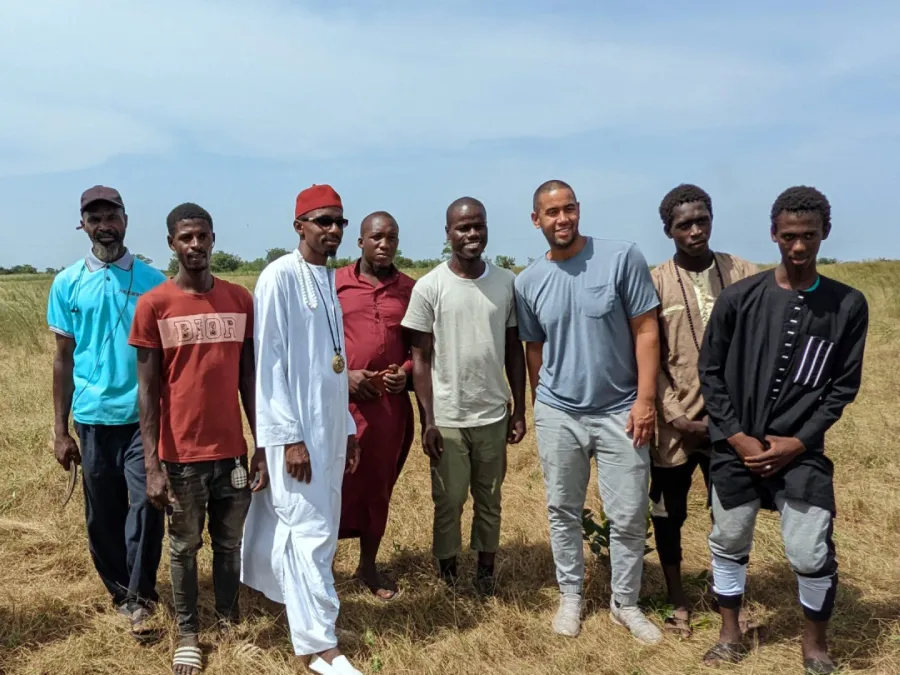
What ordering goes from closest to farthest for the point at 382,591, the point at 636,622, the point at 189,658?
the point at 189,658
the point at 636,622
the point at 382,591

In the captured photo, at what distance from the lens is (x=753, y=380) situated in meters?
3.18

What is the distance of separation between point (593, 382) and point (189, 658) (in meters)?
2.18

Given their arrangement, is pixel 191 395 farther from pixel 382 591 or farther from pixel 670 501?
pixel 670 501

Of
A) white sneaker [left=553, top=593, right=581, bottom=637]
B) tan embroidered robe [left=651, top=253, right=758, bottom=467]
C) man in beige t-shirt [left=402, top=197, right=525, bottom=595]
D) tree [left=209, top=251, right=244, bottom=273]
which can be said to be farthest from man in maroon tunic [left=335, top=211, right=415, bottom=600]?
tree [left=209, top=251, right=244, bottom=273]

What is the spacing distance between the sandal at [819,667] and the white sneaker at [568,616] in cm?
100

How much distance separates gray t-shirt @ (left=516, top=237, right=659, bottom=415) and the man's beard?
2.07 meters

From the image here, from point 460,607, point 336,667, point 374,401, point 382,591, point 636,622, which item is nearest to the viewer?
point 336,667

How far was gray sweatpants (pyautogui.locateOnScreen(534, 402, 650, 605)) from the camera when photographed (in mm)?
3533

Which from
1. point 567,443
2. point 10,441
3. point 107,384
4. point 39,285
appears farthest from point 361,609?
point 39,285

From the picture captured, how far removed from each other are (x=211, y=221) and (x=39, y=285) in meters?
15.4

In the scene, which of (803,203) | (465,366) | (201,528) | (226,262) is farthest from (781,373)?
(226,262)

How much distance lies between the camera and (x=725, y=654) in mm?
3293

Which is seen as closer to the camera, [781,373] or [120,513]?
[781,373]

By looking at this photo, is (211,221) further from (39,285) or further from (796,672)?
(39,285)
